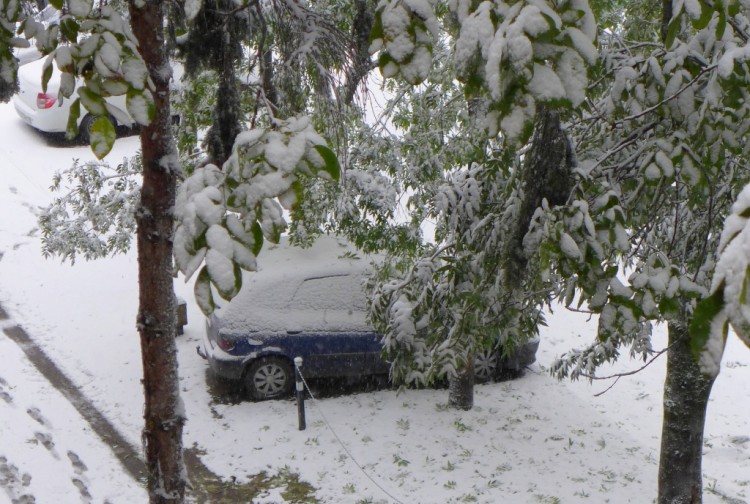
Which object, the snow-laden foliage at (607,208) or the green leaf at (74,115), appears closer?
the green leaf at (74,115)

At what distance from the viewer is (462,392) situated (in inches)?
328

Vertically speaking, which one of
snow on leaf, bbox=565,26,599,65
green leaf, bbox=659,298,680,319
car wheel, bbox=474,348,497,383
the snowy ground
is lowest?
the snowy ground

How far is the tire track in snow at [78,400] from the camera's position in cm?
721

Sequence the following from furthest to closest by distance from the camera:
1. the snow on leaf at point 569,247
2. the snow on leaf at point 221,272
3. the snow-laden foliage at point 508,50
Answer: the snow on leaf at point 569,247 → the snow on leaf at point 221,272 → the snow-laden foliage at point 508,50

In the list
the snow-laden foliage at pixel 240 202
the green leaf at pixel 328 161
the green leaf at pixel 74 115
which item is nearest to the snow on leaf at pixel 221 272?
the snow-laden foliage at pixel 240 202

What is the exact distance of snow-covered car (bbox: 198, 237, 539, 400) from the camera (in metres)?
8.26

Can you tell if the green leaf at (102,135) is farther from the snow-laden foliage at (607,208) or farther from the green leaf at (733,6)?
the green leaf at (733,6)

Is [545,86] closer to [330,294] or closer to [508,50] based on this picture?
[508,50]

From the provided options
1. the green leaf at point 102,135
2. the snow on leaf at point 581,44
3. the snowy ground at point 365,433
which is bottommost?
the snowy ground at point 365,433

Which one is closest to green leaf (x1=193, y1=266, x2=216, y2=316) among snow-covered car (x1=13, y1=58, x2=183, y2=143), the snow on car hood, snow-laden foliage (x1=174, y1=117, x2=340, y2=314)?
snow-laden foliage (x1=174, y1=117, x2=340, y2=314)

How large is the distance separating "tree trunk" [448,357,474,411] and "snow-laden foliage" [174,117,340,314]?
256 inches

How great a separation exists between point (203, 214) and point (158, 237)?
1.81 m

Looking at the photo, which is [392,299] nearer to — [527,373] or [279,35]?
[279,35]

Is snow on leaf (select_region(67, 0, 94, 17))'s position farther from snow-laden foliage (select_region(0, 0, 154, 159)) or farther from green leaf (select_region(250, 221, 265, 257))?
green leaf (select_region(250, 221, 265, 257))
